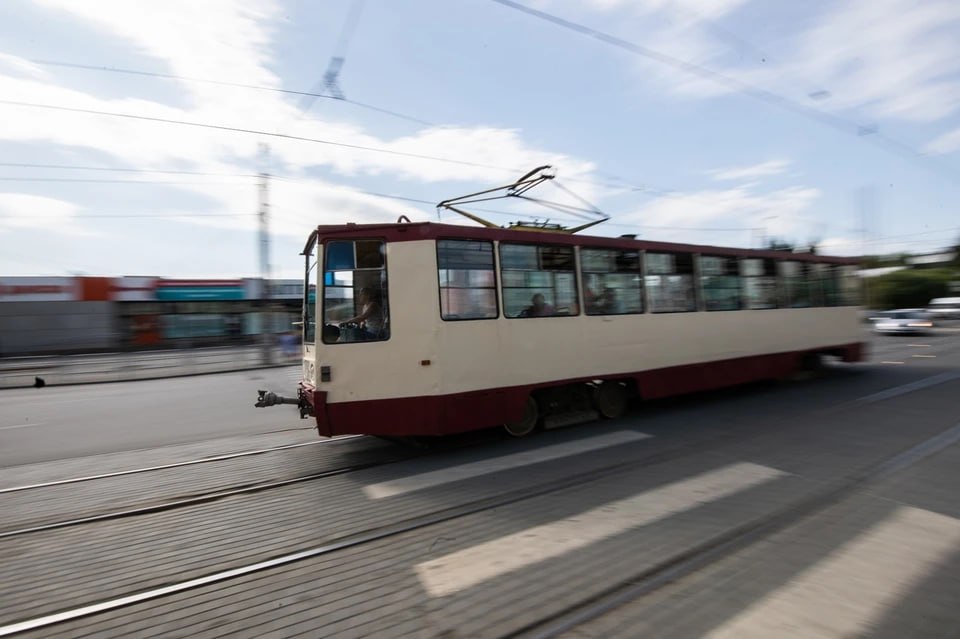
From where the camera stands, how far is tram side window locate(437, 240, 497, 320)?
6816mm

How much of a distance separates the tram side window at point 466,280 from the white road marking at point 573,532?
121 inches

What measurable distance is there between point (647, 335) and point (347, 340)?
5051 millimetres

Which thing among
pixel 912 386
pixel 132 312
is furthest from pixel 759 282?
pixel 132 312

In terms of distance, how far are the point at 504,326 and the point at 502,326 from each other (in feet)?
0.11

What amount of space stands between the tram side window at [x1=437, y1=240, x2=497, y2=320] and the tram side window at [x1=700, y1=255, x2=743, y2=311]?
4877 millimetres

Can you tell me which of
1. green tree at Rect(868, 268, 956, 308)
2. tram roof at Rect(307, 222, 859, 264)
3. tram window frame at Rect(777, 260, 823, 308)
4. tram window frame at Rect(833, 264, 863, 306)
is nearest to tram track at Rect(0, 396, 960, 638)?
tram roof at Rect(307, 222, 859, 264)

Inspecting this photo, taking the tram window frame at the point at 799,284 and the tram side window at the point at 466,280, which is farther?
the tram window frame at the point at 799,284

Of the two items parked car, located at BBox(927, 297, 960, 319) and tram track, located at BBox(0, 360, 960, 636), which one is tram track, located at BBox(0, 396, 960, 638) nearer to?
tram track, located at BBox(0, 360, 960, 636)

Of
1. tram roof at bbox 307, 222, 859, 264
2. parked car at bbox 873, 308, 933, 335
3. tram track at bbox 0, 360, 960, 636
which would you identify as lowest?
tram track at bbox 0, 360, 960, 636

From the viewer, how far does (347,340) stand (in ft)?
21.3

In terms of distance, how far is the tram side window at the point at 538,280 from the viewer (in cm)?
744

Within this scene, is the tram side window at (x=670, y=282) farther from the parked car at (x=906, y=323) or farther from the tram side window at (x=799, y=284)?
the parked car at (x=906, y=323)

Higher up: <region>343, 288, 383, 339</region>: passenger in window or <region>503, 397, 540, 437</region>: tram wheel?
<region>343, 288, 383, 339</region>: passenger in window

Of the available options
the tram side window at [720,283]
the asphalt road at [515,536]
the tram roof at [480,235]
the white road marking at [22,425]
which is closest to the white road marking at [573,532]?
the asphalt road at [515,536]
